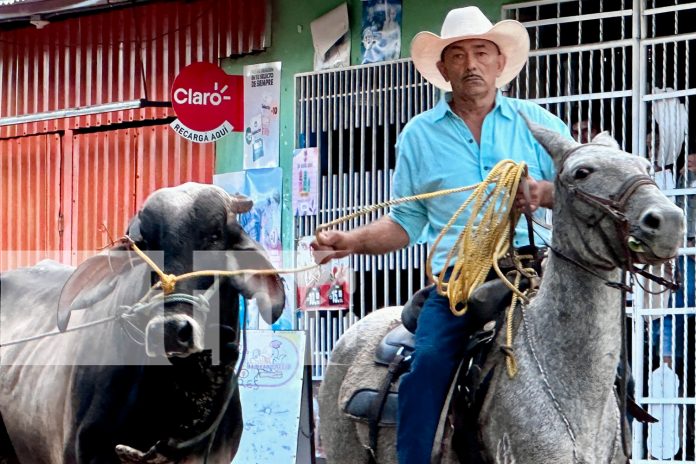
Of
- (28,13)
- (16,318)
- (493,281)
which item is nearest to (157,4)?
(28,13)

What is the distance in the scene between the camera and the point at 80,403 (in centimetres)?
617

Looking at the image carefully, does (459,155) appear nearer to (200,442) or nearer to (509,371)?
(509,371)

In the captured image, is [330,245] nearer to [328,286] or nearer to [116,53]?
[328,286]

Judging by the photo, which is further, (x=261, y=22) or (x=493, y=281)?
(x=261, y=22)

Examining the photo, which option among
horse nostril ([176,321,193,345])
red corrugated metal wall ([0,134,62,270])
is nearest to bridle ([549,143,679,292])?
horse nostril ([176,321,193,345])

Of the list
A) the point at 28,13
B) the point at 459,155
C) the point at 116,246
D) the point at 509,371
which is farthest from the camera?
the point at 28,13

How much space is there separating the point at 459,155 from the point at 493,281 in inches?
25.1

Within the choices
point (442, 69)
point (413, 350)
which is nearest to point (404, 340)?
point (413, 350)

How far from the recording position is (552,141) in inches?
214

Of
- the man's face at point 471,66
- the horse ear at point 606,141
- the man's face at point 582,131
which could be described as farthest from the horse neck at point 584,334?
the man's face at point 582,131

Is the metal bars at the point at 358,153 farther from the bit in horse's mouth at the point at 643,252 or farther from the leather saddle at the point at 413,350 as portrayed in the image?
the bit in horse's mouth at the point at 643,252

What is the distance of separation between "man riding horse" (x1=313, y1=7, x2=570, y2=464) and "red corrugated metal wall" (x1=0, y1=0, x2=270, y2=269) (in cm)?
699

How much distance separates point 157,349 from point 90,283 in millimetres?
859

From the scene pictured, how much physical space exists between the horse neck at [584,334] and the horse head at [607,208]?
0.33 ft
